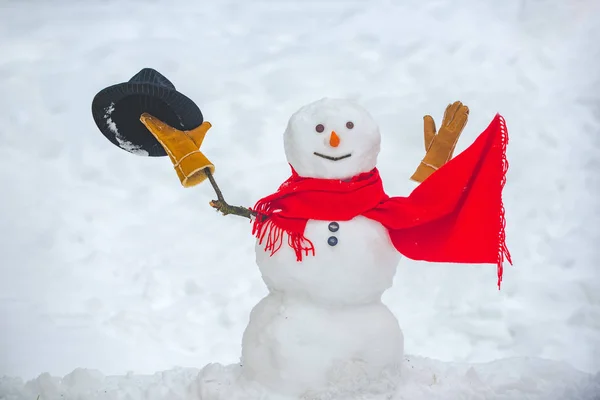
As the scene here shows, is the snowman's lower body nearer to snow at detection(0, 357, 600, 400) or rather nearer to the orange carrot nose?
snow at detection(0, 357, 600, 400)

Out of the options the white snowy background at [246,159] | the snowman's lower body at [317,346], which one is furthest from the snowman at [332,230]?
the white snowy background at [246,159]

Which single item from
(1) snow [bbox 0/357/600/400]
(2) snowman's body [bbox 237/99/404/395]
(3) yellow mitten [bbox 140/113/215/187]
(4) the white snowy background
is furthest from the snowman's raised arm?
(4) the white snowy background

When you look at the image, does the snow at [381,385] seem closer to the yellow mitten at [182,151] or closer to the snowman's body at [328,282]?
the snowman's body at [328,282]

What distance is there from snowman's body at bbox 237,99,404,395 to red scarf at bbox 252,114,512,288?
0.07 ft

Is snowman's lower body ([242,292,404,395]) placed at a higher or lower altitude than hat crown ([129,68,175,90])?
lower

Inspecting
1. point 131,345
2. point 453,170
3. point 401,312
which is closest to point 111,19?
point 131,345

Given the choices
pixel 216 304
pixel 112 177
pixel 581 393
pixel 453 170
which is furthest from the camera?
pixel 112 177

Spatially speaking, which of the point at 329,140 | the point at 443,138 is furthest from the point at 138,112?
the point at 443,138

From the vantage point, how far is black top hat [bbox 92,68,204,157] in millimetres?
1257

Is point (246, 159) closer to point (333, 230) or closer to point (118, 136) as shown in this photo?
point (118, 136)

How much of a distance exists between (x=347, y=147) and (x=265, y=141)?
0.92 m

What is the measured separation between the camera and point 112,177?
214 cm

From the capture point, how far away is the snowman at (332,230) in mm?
1232

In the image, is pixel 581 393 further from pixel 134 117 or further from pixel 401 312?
pixel 134 117
